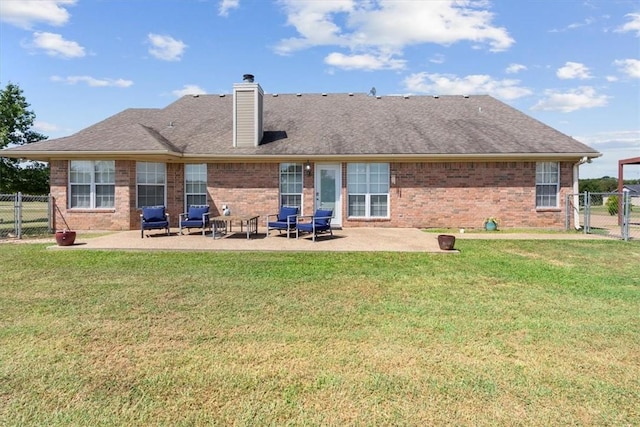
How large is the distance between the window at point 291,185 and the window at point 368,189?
1999 mm

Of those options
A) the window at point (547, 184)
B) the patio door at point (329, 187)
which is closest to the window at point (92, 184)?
the patio door at point (329, 187)

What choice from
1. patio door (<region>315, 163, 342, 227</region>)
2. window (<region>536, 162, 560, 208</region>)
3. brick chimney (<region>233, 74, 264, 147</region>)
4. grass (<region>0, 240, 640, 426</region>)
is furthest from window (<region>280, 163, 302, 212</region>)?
window (<region>536, 162, 560, 208</region>)

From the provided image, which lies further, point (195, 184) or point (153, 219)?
point (195, 184)

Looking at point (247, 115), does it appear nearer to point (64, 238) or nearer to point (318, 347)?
point (64, 238)

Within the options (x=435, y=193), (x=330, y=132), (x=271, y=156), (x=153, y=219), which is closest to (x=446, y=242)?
(x=435, y=193)

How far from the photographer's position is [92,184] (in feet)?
46.3

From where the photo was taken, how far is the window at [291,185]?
15.1m

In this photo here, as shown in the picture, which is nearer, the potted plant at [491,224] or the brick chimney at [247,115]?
the potted plant at [491,224]

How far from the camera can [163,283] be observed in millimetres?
6520

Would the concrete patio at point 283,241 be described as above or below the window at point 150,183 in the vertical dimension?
below

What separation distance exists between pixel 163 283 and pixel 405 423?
16.6ft

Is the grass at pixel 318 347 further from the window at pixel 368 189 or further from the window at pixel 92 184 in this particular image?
the window at pixel 368 189

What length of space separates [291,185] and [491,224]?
7.97 m

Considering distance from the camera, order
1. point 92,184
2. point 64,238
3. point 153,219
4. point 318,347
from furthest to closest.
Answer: point 92,184 → point 153,219 → point 64,238 → point 318,347
